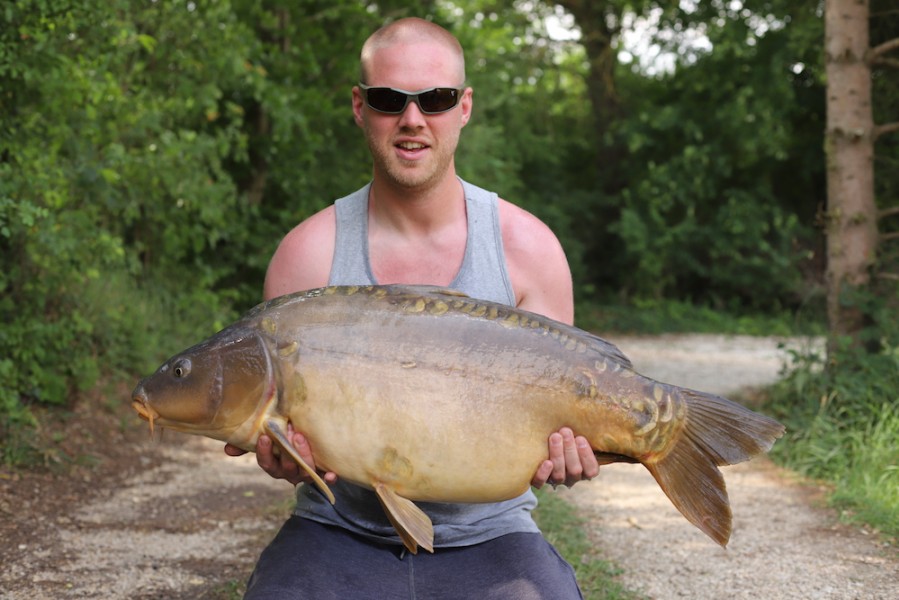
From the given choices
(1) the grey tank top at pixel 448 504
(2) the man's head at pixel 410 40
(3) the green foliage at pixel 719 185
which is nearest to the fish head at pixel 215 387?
(1) the grey tank top at pixel 448 504

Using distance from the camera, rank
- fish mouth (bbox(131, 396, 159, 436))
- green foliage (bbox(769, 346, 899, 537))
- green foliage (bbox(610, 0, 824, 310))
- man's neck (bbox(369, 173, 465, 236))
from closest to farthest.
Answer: fish mouth (bbox(131, 396, 159, 436)) < man's neck (bbox(369, 173, 465, 236)) < green foliage (bbox(769, 346, 899, 537)) < green foliage (bbox(610, 0, 824, 310))

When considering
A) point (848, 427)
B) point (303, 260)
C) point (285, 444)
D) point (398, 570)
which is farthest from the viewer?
point (848, 427)

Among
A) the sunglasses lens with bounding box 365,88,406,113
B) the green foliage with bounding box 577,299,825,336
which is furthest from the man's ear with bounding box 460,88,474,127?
the green foliage with bounding box 577,299,825,336

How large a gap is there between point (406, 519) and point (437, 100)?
1192 millimetres

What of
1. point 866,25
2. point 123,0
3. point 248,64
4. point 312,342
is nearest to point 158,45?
point 248,64

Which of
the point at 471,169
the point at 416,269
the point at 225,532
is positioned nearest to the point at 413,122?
the point at 416,269

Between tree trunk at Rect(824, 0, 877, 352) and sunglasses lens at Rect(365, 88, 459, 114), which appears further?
tree trunk at Rect(824, 0, 877, 352)

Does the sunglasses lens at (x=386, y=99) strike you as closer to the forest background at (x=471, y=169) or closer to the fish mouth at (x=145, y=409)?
the fish mouth at (x=145, y=409)

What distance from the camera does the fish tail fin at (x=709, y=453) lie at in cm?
244

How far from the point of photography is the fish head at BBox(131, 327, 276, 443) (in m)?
2.43

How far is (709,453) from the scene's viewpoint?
8.06 ft

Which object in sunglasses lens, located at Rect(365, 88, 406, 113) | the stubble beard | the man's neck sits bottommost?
the man's neck

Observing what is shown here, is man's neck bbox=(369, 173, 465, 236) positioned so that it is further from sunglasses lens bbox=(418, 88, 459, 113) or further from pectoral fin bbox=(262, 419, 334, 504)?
pectoral fin bbox=(262, 419, 334, 504)

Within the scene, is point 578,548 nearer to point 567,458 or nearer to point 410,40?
point 567,458
